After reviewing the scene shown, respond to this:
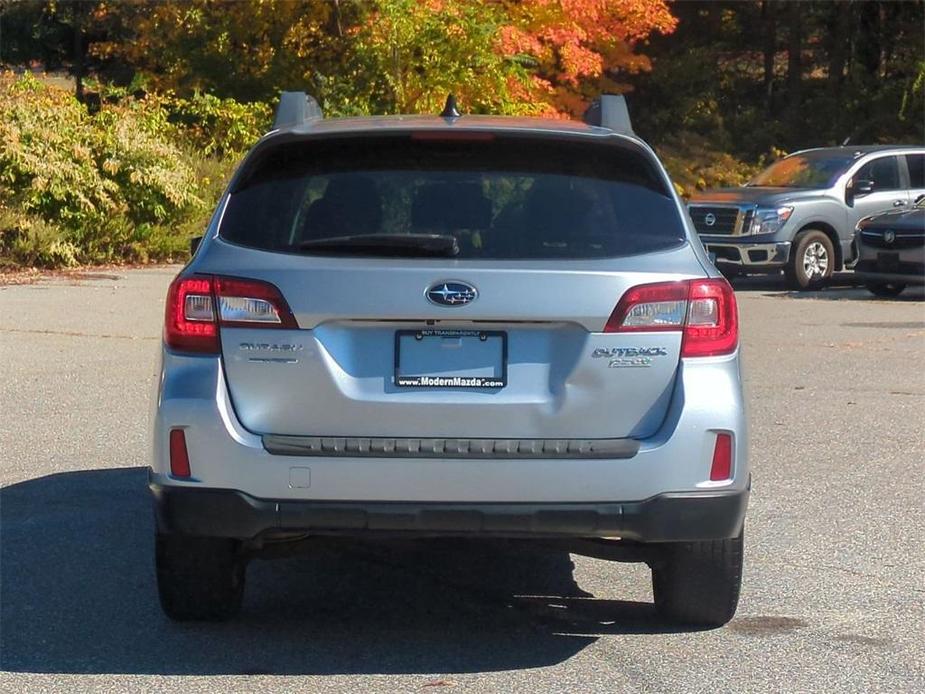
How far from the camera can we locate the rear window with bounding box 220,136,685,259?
494 centimetres

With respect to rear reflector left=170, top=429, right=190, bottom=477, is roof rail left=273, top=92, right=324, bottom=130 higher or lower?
higher

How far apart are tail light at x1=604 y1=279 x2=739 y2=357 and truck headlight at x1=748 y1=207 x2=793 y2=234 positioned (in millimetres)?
15955

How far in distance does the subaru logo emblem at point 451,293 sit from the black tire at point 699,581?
1.14m

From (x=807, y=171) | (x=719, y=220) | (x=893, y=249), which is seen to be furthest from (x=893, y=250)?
(x=807, y=171)

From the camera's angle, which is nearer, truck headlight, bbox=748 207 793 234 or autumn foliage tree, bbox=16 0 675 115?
truck headlight, bbox=748 207 793 234

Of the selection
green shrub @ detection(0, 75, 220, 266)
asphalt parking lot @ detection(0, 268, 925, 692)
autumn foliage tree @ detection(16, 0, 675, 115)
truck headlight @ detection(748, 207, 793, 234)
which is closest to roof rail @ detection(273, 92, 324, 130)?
asphalt parking lot @ detection(0, 268, 925, 692)

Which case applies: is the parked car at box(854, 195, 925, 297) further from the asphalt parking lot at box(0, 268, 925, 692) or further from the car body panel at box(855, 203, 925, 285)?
the asphalt parking lot at box(0, 268, 925, 692)

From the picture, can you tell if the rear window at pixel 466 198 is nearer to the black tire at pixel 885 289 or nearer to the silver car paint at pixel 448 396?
the silver car paint at pixel 448 396

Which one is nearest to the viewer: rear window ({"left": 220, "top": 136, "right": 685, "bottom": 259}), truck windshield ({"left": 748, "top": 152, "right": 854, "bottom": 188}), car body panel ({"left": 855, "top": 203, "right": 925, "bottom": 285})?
rear window ({"left": 220, "top": 136, "right": 685, "bottom": 259})

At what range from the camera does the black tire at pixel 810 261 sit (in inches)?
812

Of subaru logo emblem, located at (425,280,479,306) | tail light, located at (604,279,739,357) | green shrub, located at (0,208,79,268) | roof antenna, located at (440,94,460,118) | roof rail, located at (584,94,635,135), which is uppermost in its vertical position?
roof antenna, located at (440,94,460,118)

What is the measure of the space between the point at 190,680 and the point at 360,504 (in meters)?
0.78

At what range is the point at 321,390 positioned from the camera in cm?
474

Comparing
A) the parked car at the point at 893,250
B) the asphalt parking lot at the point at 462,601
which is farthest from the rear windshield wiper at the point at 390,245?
the parked car at the point at 893,250
